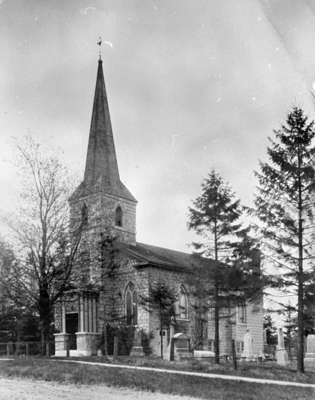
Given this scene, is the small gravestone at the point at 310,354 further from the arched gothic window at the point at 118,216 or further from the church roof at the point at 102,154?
the church roof at the point at 102,154

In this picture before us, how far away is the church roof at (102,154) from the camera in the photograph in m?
33.9

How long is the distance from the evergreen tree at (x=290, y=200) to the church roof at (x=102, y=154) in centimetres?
1577

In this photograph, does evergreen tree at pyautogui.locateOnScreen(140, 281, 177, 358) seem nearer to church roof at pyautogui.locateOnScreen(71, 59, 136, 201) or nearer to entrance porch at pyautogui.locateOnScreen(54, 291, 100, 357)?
entrance porch at pyautogui.locateOnScreen(54, 291, 100, 357)

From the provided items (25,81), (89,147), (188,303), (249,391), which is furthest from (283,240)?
(89,147)

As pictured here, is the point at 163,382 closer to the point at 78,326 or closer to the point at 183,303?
the point at 78,326

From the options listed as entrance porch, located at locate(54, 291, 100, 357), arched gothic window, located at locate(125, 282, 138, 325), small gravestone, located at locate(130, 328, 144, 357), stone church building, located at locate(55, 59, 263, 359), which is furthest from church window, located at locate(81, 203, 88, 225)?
small gravestone, located at locate(130, 328, 144, 357)

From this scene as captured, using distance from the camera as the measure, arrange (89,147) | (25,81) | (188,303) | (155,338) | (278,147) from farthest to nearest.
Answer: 1. (89,147)
2. (188,303)
3. (155,338)
4. (278,147)
5. (25,81)

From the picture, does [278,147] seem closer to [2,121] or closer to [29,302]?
[2,121]

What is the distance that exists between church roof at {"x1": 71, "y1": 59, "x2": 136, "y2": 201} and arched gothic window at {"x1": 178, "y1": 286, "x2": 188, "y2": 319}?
6958 mm

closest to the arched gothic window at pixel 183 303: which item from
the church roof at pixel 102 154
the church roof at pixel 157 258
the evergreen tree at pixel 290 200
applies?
the church roof at pixel 157 258

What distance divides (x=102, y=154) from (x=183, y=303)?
11010 mm

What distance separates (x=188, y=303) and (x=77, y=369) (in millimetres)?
18171

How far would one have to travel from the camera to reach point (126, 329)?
29172 millimetres

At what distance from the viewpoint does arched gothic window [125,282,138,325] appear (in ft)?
97.8
